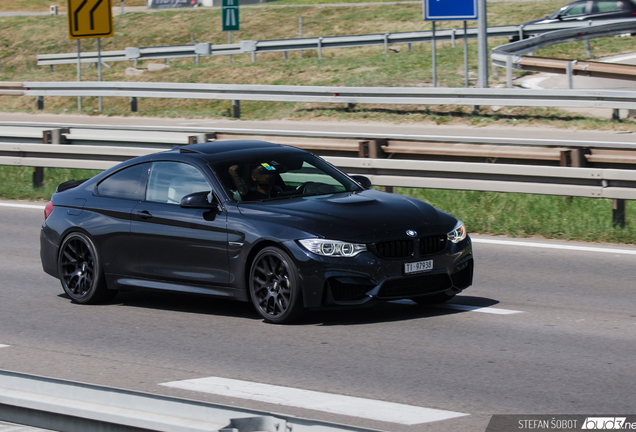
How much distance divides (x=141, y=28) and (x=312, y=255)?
4439 centimetres

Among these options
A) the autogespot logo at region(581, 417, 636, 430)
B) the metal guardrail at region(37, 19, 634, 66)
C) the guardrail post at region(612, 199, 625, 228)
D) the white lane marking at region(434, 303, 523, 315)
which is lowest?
the white lane marking at region(434, 303, 523, 315)

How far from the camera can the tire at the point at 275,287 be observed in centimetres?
784

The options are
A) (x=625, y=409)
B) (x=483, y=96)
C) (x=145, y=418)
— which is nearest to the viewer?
(x=145, y=418)

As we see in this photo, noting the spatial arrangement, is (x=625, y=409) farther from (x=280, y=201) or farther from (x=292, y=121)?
(x=292, y=121)

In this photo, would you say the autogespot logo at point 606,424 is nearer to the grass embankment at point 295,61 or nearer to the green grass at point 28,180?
the green grass at point 28,180

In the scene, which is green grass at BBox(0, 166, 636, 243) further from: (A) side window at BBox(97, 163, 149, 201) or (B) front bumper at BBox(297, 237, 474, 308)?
(A) side window at BBox(97, 163, 149, 201)

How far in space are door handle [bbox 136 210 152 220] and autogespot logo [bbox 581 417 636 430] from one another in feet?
15.0

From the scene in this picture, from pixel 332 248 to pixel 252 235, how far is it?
0.71 meters

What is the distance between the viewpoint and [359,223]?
7.88 meters

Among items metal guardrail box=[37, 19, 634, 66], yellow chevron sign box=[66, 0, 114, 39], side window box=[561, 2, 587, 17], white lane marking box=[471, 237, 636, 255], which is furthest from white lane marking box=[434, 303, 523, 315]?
side window box=[561, 2, 587, 17]

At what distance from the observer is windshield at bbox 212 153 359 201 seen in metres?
8.59

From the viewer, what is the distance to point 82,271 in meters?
9.38

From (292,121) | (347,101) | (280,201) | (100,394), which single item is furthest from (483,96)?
(100,394)

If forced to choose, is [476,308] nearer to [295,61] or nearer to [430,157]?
[430,157]
